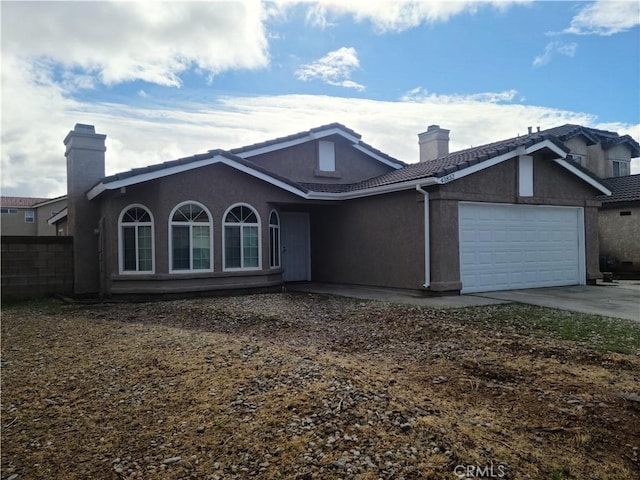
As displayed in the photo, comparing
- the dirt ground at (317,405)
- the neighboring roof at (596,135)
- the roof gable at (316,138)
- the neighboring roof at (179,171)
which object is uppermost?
the neighboring roof at (596,135)

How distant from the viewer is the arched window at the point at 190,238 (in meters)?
12.4

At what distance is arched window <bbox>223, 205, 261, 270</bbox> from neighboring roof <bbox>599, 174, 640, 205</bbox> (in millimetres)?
13862

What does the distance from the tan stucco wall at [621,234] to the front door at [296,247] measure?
502 inches

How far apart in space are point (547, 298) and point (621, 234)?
10864 mm

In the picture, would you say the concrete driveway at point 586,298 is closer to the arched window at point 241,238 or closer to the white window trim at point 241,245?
the white window trim at point 241,245

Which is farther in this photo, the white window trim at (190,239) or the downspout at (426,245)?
the white window trim at (190,239)

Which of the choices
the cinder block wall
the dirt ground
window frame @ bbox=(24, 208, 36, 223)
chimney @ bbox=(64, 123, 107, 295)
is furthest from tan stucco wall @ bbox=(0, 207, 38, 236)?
the dirt ground

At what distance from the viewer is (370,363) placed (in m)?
6.01

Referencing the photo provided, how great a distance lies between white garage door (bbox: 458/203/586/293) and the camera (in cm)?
1272

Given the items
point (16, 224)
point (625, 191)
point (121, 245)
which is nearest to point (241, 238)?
point (121, 245)

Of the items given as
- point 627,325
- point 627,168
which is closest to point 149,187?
point 627,325

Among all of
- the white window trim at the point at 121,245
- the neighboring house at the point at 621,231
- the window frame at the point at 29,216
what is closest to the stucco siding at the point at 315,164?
the white window trim at the point at 121,245

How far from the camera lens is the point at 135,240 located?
1239 centimetres

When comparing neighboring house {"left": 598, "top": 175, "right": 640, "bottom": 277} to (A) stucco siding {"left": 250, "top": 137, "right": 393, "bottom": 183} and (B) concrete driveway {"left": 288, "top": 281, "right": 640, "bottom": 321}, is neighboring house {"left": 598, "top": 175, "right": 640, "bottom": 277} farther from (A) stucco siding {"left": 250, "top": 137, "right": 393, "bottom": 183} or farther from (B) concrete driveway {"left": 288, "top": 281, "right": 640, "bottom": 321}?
(A) stucco siding {"left": 250, "top": 137, "right": 393, "bottom": 183}
